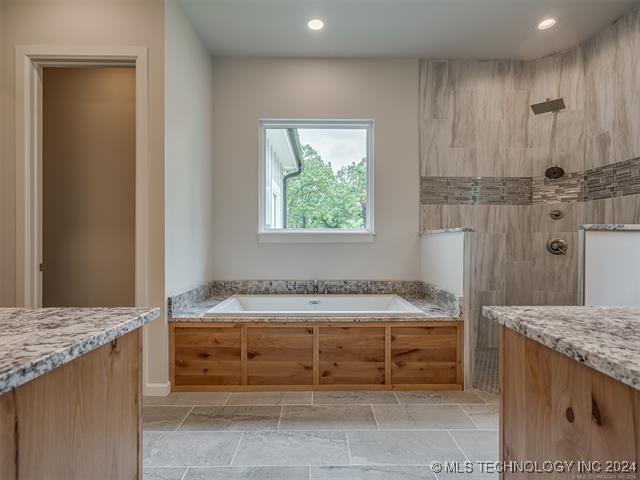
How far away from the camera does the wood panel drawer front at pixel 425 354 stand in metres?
2.28

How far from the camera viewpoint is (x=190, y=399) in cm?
214

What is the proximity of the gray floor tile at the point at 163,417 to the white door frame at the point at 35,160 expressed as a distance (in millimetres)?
381

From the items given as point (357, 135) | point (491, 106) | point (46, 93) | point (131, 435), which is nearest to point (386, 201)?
point (357, 135)

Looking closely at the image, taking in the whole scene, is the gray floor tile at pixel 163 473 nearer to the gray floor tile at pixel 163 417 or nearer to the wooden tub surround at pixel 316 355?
the gray floor tile at pixel 163 417

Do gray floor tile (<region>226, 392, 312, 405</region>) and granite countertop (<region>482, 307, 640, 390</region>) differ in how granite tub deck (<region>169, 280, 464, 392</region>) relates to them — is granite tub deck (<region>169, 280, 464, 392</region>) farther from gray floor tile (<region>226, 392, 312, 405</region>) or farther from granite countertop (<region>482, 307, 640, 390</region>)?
granite countertop (<region>482, 307, 640, 390</region>)

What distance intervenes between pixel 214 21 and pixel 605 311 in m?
2.94

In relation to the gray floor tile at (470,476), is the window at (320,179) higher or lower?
higher

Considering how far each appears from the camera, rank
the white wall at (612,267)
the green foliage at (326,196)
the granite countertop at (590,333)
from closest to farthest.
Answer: the granite countertop at (590,333) → the white wall at (612,267) → the green foliage at (326,196)

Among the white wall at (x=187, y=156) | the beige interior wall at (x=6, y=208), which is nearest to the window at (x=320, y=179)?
the white wall at (x=187, y=156)

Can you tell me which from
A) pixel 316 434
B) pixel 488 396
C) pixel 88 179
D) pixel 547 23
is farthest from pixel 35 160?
pixel 547 23

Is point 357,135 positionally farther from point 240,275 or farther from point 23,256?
point 23,256

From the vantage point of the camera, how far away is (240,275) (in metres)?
3.11

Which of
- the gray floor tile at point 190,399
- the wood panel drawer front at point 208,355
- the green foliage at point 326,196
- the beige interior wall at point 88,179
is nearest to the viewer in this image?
the gray floor tile at point 190,399

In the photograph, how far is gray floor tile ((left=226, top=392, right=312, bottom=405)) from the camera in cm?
210
